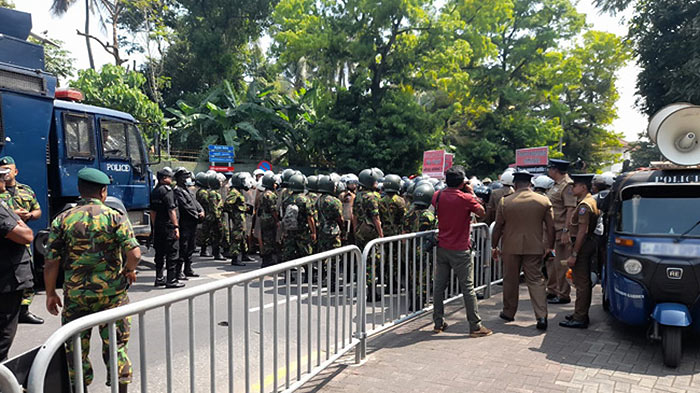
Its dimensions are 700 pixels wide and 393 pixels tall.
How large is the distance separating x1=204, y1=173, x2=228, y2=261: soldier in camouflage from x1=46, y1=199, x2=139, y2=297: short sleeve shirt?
6.55 meters

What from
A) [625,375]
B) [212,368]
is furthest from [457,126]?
[212,368]

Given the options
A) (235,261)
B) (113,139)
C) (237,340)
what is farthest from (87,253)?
(235,261)

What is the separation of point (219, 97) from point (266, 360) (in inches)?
1057

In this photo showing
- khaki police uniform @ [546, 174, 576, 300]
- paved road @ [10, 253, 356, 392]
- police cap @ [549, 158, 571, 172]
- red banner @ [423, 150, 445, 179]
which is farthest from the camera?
red banner @ [423, 150, 445, 179]

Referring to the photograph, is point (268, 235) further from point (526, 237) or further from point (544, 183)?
point (526, 237)

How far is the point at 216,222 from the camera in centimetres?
1016

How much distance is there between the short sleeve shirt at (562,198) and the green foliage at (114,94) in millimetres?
20275

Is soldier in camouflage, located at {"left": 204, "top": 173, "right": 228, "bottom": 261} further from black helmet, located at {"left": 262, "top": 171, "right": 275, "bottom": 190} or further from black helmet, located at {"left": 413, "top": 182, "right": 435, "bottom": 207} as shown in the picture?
black helmet, located at {"left": 413, "top": 182, "right": 435, "bottom": 207}

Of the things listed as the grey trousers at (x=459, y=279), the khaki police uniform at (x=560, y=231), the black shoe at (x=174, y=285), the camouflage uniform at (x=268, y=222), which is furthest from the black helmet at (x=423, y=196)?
the black shoe at (x=174, y=285)

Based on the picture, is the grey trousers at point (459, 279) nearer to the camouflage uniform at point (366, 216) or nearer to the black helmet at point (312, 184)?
the camouflage uniform at point (366, 216)

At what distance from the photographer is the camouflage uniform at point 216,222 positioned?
995 centimetres

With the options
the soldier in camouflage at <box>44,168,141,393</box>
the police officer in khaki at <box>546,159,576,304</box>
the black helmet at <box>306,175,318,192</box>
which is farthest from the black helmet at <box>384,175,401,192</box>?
the soldier in camouflage at <box>44,168,141,393</box>

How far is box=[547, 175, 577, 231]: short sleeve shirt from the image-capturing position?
6715mm

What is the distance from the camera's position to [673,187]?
4867mm
